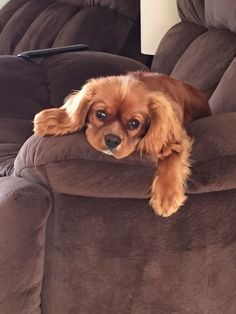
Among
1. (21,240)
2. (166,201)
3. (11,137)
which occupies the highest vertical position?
(166,201)

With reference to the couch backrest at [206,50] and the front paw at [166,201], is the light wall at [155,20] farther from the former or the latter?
the front paw at [166,201]

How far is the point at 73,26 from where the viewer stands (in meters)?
2.97

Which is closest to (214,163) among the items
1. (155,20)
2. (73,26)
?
(155,20)

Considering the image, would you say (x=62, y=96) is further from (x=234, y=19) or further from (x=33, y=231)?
(x=33, y=231)

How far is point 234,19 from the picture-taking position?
1.89 metres

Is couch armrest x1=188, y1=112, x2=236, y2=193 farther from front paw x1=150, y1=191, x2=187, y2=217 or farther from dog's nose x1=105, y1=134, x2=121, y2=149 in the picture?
dog's nose x1=105, y1=134, x2=121, y2=149

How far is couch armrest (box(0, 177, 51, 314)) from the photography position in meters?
1.28

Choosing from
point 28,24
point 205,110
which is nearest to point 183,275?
point 205,110

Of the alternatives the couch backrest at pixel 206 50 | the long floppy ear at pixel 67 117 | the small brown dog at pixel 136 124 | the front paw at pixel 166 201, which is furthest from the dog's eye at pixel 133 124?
the couch backrest at pixel 206 50

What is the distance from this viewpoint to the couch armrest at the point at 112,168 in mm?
1257

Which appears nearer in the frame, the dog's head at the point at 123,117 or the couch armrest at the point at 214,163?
the couch armrest at the point at 214,163

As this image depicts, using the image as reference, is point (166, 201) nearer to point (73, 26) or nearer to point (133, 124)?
point (133, 124)

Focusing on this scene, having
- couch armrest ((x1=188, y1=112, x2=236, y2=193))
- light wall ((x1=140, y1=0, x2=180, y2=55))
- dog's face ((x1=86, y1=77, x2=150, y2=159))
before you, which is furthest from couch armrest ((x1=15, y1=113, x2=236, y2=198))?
light wall ((x1=140, y1=0, x2=180, y2=55))

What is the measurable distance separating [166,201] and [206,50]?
3.17 feet
